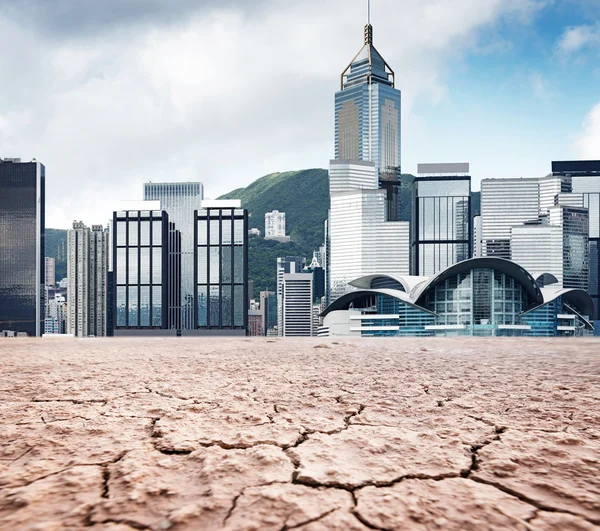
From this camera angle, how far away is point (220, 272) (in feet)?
345

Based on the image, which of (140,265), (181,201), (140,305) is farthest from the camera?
(181,201)

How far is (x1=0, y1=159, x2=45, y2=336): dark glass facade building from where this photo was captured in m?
122

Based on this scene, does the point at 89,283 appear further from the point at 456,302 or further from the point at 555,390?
the point at 555,390

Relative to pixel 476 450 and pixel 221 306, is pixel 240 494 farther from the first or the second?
pixel 221 306

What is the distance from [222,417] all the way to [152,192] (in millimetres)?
176562

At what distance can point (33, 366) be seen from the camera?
5.98 metres

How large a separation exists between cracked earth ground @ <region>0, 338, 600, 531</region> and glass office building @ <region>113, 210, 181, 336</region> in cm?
10802

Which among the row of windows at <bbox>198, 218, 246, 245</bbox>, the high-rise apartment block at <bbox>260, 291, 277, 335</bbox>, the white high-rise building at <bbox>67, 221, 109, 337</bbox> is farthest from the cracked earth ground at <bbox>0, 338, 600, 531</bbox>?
the high-rise apartment block at <bbox>260, 291, 277, 335</bbox>

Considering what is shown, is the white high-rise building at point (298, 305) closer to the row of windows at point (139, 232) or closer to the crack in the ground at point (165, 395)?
the row of windows at point (139, 232)

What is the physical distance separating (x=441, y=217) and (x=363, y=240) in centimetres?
3567

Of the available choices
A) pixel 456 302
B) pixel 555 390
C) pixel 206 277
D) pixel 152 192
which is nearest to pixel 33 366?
pixel 555 390

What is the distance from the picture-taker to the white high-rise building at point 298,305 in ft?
500

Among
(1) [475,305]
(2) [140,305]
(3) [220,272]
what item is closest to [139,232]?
(2) [140,305]

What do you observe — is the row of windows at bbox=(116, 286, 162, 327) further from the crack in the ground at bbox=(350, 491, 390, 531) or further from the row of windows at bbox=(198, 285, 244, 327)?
the crack in the ground at bbox=(350, 491, 390, 531)
